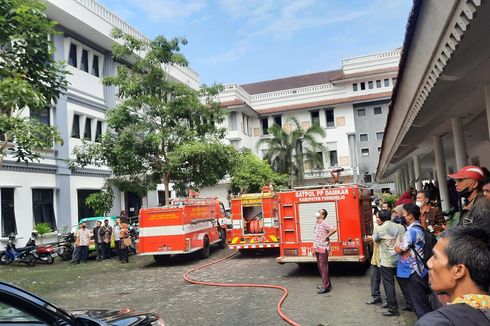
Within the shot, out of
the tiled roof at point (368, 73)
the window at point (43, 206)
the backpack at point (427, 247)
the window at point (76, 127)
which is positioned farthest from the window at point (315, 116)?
the backpack at point (427, 247)

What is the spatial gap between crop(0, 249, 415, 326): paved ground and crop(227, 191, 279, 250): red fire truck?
0.59 m

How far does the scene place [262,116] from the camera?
4872 centimetres

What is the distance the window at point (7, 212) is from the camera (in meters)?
18.9

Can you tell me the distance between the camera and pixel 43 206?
21.2 metres

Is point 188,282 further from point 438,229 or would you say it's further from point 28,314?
point 28,314

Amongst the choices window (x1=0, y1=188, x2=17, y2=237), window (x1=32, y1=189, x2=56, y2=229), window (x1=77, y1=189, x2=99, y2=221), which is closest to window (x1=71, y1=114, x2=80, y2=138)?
window (x1=77, y1=189, x2=99, y2=221)

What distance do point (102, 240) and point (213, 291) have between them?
870 cm

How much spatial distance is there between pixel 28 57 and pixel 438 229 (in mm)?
7580

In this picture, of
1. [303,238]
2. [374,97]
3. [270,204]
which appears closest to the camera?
[303,238]

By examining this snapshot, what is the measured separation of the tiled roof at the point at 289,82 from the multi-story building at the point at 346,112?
1095 centimetres

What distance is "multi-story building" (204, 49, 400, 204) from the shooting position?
45719 mm

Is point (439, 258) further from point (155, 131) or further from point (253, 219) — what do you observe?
point (155, 131)

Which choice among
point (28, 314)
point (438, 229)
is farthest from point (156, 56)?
point (28, 314)

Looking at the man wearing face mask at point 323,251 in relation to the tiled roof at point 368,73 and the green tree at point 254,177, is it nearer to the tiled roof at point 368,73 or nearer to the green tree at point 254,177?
the green tree at point 254,177
